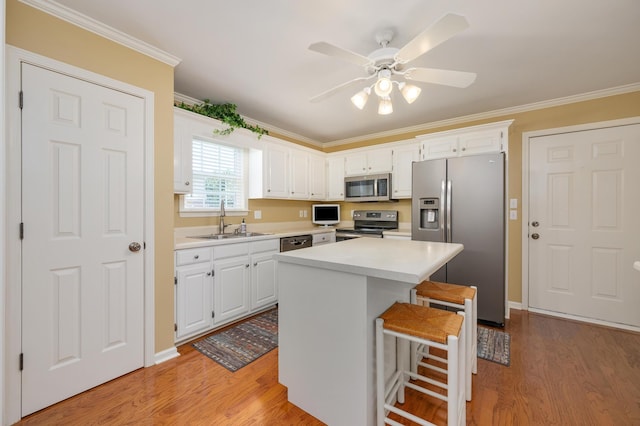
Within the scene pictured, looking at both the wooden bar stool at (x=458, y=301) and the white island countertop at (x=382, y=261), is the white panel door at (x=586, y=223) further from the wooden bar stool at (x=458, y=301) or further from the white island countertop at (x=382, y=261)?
the white island countertop at (x=382, y=261)

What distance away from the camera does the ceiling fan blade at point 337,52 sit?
60.6 inches

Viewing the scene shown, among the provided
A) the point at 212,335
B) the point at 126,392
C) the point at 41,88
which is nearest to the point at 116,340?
the point at 126,392

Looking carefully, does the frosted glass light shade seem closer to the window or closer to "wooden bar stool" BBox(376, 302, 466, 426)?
"wooden bar stool" BBox(376, 302, 466, 426)

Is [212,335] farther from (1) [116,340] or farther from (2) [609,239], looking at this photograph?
(2) [609,239]

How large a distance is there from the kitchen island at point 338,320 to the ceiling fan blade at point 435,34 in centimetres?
116

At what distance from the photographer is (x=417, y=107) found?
133 inches

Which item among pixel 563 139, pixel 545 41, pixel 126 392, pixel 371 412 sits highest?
pixel 545 41

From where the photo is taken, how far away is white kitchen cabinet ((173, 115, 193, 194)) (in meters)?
2.65

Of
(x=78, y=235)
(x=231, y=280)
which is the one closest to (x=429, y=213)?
(x=231, y=280)

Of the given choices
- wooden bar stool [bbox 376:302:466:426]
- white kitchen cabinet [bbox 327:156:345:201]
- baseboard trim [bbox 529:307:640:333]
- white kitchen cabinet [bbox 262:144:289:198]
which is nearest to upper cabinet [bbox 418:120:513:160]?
white kitchen cabinet [bbox 327:156:345:201]

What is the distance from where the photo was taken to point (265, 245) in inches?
126

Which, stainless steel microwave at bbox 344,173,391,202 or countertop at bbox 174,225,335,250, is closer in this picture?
countertop at bbox 174,225,335,250

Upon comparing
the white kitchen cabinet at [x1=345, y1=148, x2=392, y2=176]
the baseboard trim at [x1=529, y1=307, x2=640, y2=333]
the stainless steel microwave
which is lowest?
the baseboard trim at [x1=529, y1=307, x2=640, y2=333]

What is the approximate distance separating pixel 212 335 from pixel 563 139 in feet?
14.3
